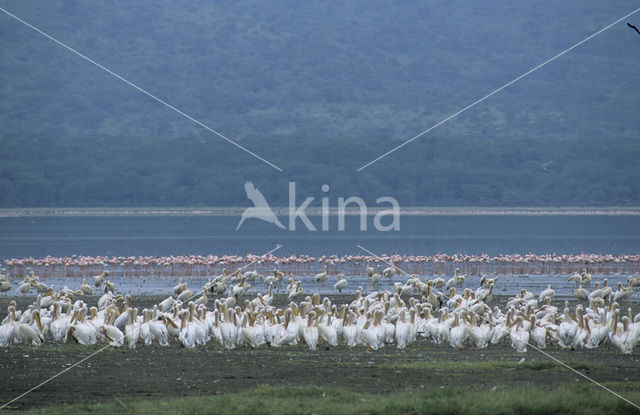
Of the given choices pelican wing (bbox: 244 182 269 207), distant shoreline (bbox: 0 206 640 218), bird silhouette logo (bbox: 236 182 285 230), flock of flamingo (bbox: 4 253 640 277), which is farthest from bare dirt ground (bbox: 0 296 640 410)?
distant shoreline (bbox: 0 206 640 218)

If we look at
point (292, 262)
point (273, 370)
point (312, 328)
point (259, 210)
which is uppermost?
point (259, 210)

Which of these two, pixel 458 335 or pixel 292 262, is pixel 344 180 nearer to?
pixel 292 262

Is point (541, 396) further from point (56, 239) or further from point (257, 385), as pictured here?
point (56, 239)

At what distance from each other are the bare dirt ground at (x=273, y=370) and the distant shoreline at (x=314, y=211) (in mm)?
157035

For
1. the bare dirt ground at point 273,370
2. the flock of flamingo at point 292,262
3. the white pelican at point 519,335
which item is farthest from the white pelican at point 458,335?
the flock of flamingo at point 292,262

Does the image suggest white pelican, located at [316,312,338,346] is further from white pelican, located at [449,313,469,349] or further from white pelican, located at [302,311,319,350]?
white pelican, located at [449,313,469,349]

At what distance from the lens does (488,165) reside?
195m

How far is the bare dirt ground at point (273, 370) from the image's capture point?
15906 mm

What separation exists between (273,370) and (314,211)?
17392cm

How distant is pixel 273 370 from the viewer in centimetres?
1772

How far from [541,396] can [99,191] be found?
7296 inches

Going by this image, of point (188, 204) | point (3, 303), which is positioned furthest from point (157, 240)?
point (188, 204)

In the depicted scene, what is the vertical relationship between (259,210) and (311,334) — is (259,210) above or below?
above

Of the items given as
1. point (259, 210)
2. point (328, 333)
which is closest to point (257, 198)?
point (259, 210)
